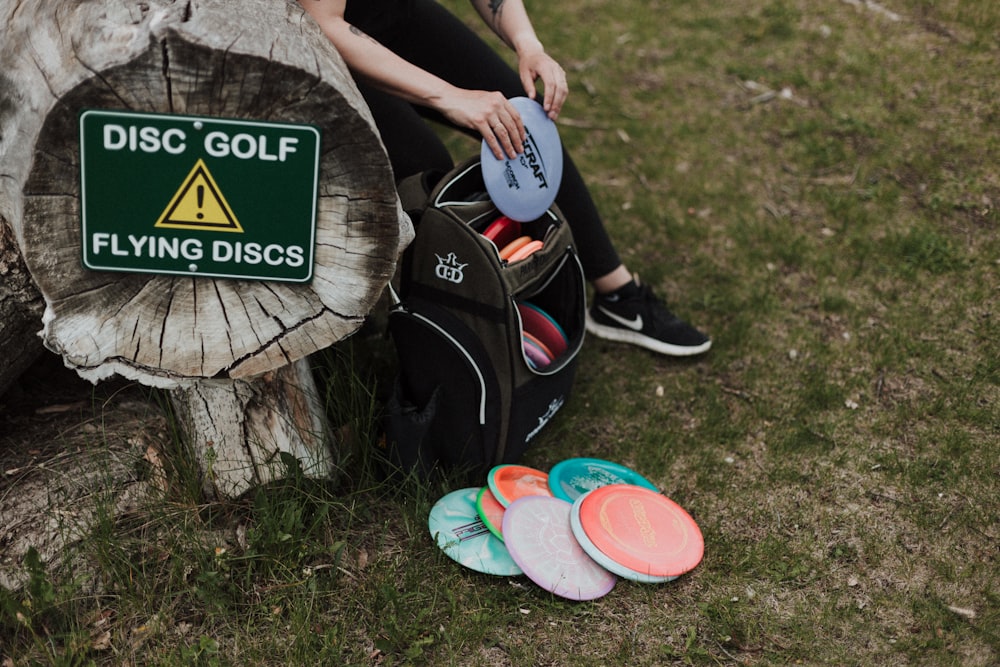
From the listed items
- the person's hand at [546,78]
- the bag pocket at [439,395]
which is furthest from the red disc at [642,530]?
the person's hand at [546,78]

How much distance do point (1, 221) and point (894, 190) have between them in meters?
3.37

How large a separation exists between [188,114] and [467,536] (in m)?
1.30

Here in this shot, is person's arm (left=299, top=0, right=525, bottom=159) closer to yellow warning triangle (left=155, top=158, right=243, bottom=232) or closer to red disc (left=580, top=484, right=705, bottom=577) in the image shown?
yellow warning triangle (left=155, top=158, right=243, bottom=232)

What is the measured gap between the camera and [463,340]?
2.45 m

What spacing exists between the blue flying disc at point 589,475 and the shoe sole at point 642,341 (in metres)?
0.62

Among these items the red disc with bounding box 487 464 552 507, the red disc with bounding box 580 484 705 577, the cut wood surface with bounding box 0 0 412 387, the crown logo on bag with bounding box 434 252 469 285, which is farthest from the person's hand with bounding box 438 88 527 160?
the red disc with bounding box 580 484 705 577

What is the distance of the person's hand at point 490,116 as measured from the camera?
7.94 feet

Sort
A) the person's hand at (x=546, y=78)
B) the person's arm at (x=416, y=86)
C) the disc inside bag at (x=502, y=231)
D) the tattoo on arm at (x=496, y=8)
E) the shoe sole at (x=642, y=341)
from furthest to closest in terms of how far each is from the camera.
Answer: the shoe sole at (x=642, y=341) → the tattoo on arm at (x=496, y=8) → the person's hand at (x=546, y=78) → the disc inside bag at (x=502, y=231) → the person's arm at (x=416, y=86)

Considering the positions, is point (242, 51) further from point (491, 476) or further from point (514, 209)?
point (491, 476)

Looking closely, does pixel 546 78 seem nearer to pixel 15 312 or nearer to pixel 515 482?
pixel 515 482

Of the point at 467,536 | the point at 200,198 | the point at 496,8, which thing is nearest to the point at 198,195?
the point at 200,198

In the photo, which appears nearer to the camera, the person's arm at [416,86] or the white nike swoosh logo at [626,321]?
the person's arm at [416,86]

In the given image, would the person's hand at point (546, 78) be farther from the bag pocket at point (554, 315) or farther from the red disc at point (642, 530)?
the red disc at point (642, 530)

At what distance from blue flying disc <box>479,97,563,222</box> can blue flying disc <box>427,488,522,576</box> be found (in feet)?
2.75
